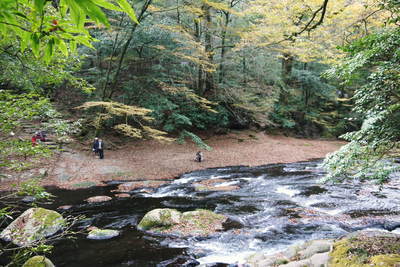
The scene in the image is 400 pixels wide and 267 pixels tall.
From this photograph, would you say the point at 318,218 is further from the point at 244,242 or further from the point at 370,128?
the point at 370,128

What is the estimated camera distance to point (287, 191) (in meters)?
11.3

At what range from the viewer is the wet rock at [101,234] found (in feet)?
23.9

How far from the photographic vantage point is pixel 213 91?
2323 cm

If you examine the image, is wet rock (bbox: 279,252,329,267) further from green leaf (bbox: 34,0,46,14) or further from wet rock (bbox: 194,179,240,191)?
wet rock (bbox: 194,179,240,191)

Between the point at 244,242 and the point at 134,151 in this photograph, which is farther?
the point at 134,151

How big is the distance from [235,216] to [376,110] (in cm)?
524

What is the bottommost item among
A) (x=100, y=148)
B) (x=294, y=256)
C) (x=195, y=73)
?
(x=294, y=256)

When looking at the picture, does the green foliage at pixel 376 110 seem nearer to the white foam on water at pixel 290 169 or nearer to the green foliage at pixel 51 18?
the green foliage at pixel 51 18

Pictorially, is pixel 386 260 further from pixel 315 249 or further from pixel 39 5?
pixel 39 5

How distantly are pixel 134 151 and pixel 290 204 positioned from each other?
41.3 ft

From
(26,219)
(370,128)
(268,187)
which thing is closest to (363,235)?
(370,128)

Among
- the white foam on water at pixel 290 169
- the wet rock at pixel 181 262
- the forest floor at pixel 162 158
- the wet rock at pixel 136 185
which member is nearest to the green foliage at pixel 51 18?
the wet rock at pixel 181 262

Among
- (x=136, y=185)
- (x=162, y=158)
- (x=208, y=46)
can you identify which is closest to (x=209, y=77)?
(x=208, y=46)

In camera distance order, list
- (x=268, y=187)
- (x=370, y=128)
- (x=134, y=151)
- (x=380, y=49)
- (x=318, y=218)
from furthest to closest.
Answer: (x=134, y=151) < (x=268, y=187) < (x=318, y=218) < (x=370, y=128) < (x=380, y=49)
